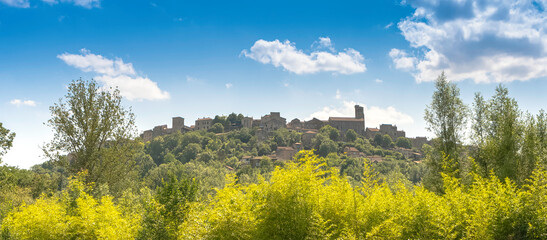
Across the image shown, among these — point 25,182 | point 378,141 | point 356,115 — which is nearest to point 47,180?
point 25,182

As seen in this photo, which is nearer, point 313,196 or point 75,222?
point 313,196

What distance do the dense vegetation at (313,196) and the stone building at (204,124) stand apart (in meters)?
115

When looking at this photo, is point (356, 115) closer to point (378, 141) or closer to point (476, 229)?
point (378, 141)

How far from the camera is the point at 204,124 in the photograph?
15550 centimetres

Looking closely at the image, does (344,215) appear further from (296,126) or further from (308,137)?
(296,126)

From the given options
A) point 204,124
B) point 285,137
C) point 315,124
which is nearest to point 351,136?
point 315,124

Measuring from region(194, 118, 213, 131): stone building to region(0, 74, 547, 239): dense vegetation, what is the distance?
115m

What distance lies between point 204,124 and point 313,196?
146m

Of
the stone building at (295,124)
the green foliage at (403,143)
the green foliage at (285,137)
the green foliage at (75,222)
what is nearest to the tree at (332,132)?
the green foliage at (285,137)

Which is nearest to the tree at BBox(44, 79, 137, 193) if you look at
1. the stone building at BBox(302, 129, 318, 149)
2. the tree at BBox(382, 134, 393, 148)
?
the stone building at BBox(302, 129, 318, 149)

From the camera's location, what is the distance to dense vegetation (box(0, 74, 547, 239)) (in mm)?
12203

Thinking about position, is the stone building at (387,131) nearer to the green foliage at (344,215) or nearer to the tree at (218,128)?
the tree at (218,128)

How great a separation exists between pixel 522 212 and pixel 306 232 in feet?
25.9

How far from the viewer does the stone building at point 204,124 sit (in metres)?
155
